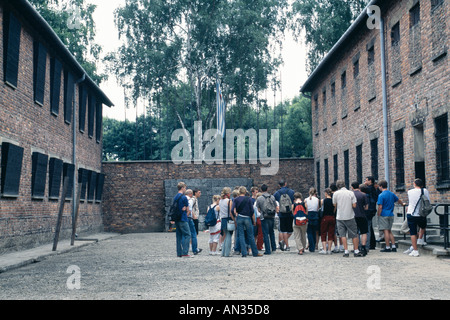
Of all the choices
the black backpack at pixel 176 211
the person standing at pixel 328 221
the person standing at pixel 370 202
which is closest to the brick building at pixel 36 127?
the black backpack at pixel 176 211

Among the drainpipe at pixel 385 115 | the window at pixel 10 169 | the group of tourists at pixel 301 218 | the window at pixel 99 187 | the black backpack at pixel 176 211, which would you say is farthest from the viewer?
the window at pixel 99 187

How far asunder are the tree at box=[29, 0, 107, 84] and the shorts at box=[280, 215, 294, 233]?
73.2 ft

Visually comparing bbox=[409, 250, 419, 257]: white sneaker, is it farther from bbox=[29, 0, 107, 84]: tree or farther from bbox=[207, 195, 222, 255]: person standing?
bbox=[29, 0, 107, 84]: tree

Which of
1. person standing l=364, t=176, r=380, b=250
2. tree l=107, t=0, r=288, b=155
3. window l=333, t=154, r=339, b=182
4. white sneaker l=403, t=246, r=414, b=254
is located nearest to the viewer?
white sneaker l=403, t=246, r=414, b=254

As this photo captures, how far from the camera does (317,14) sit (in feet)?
123

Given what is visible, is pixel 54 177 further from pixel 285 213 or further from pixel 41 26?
pixel 285 213

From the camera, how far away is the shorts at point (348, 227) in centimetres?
1497

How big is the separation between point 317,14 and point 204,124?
10.8m

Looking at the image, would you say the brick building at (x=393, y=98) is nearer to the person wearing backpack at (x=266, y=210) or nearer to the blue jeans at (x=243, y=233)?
the person wearing backpack at (x=266, y=210)

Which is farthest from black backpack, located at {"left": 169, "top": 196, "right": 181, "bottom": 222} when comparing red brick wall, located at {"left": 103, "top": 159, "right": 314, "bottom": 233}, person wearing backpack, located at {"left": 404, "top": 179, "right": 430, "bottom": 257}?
red brick wall, located at {"left": 103, "top": 159, "right": 314, "bottom": 233}

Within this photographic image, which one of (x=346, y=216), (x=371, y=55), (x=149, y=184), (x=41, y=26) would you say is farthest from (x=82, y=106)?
(x=346, y=216)

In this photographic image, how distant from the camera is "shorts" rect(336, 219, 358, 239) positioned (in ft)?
49.1

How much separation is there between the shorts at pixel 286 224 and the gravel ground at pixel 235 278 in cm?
158

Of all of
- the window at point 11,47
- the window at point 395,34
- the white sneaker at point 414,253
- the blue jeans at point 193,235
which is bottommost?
the white sneaker at point 414,253
